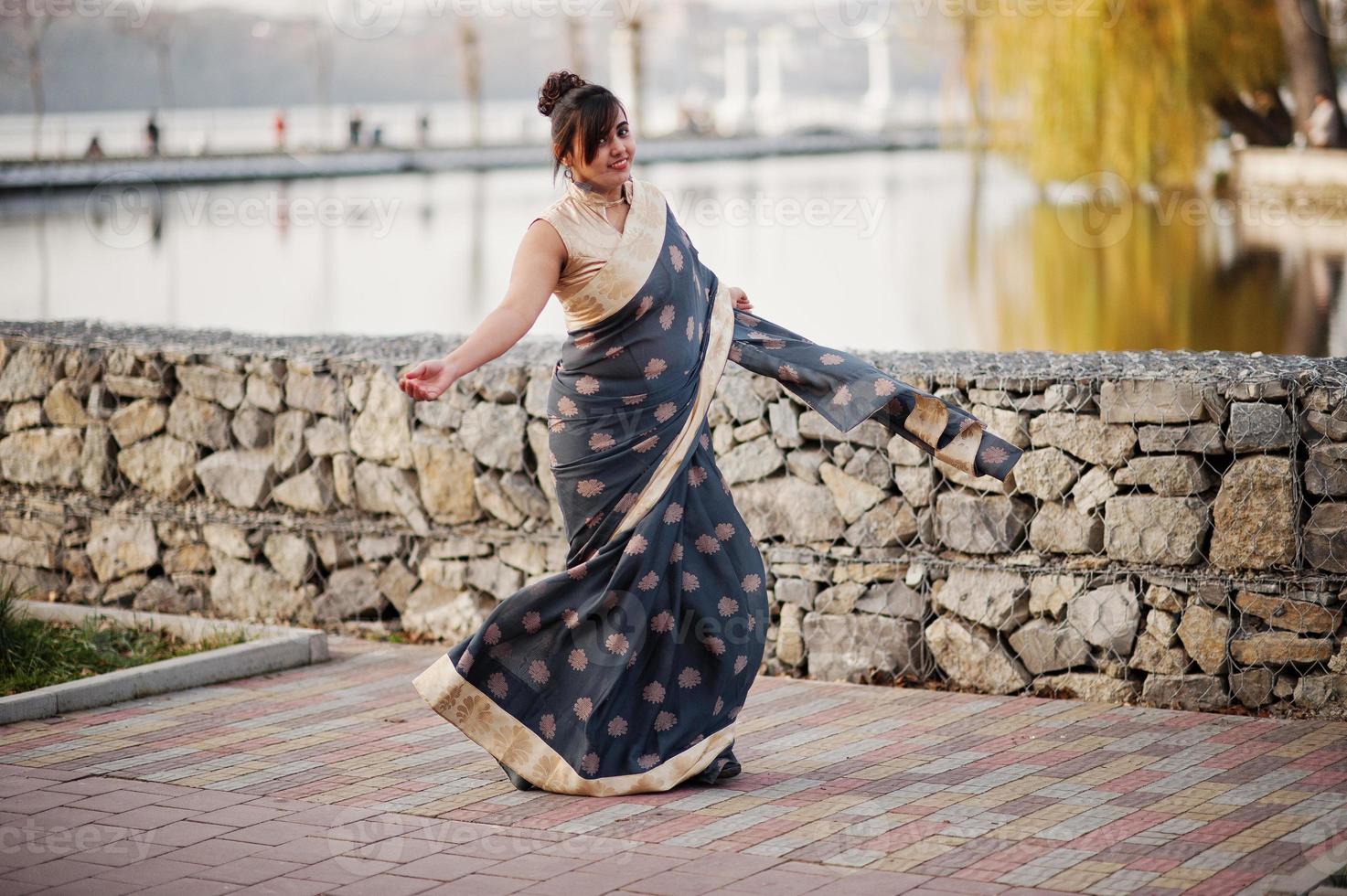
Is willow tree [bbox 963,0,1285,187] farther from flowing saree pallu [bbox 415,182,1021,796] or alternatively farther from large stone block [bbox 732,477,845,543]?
flowing saree pallu [bbox 415,182,1021,796]

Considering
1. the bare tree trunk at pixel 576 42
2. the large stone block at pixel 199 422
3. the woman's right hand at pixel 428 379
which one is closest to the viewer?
the woman's right hand at pixel 428 379

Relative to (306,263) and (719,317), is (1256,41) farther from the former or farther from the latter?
(719,317)

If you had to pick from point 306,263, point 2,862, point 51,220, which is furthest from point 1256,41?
point 51,220

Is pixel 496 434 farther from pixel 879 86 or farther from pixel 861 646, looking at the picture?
pixel 879 86

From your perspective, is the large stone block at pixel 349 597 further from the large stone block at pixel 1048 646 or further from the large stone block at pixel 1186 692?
the large stone block at pixel 1186 692

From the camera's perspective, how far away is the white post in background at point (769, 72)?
287 feet

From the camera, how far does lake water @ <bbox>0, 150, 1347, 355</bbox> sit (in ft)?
63.5

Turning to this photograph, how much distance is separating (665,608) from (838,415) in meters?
0.80

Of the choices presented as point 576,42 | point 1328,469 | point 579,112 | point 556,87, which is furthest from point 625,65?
point 579,112

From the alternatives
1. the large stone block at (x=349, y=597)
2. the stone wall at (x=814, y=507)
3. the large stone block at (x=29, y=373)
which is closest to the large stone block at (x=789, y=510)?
the stone wall at (x=814, y=507)

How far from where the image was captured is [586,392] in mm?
4633

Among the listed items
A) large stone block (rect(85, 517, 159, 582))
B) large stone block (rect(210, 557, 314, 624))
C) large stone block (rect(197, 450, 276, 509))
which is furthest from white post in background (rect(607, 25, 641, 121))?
large stone block (rect(210, 557, 314, 624))

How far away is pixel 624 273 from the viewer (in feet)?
15.0

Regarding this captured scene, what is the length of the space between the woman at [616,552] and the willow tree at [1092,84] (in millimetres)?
13601
